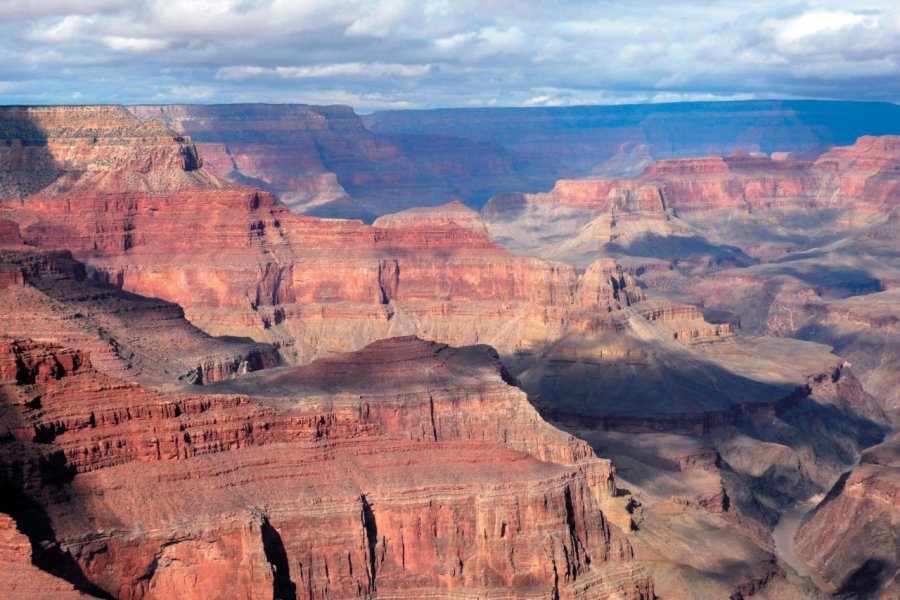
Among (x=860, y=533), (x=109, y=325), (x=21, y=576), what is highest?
(x=21, y=576)

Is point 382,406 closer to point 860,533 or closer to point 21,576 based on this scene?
point 21,576

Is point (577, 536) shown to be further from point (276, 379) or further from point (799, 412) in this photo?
point (799, 412)

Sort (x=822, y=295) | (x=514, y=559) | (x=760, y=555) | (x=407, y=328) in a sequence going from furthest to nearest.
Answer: (x=822, y=295), (x=407, y=328), (x=760, y=555), (x=514, y=559)

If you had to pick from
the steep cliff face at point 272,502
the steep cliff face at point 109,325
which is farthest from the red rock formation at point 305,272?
the steep cliff face at point 272,502

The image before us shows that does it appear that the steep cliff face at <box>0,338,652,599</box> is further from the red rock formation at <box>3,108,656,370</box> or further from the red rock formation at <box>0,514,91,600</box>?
the red rock formation at <box>3,108,656,370</box>

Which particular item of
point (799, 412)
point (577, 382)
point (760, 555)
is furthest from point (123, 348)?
point (799, 412)

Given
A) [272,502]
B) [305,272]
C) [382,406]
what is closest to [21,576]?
[272,502]
